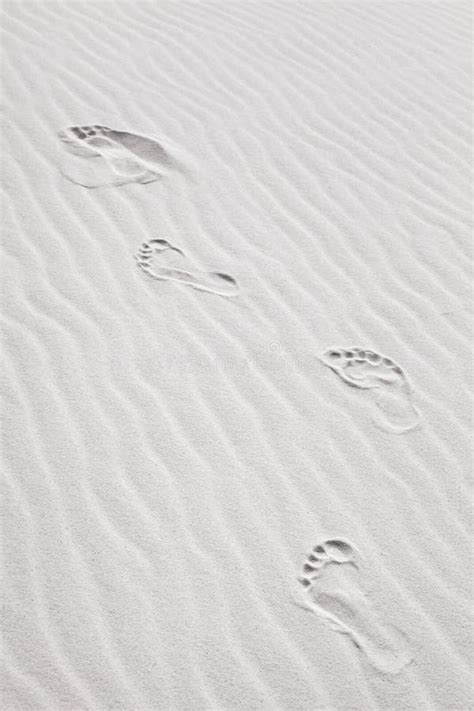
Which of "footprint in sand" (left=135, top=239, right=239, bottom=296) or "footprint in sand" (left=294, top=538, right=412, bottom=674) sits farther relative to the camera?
"footprint in sand" (left=135, top=239, right=239, bottom=296)

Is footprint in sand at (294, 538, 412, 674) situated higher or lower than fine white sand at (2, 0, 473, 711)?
lower

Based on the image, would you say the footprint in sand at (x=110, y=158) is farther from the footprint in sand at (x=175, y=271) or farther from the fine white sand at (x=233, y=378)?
the footprint in sand at (x=175, y=271)

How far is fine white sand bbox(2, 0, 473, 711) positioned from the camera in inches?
103

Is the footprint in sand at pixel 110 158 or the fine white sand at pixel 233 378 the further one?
the footprint in sand at pixel 110 158

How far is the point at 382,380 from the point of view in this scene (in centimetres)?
353

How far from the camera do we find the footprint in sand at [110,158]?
4.45 meters

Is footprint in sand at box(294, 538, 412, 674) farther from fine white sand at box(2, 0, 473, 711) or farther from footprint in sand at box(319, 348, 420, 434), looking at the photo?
footprint in sand at box(319, 348, 420, 434)

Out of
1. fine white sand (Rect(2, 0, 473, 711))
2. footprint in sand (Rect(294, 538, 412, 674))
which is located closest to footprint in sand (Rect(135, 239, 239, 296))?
fine white sand (Rect(2, 0, 473, 711))

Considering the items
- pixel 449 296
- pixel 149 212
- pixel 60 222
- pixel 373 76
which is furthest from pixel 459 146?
pixel 60 222

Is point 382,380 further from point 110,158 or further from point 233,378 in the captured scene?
point 110,158

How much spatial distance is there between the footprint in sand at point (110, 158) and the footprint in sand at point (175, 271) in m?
0.56

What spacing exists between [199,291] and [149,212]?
605 millimetres

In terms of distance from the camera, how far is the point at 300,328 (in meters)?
3.72

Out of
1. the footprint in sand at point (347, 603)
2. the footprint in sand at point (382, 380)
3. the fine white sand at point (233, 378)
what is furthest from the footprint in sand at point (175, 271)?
the footprint in sand at point (347, 603)
